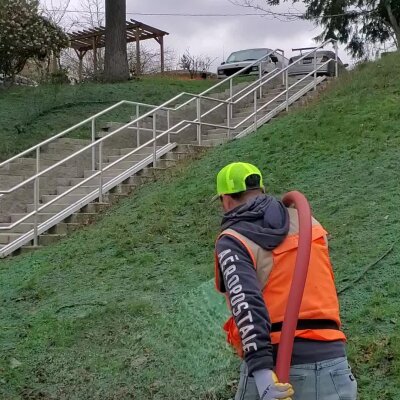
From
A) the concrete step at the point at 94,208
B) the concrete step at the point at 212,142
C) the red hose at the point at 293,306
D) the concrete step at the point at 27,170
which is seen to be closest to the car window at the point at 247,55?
the concrete step at the point at 212,142

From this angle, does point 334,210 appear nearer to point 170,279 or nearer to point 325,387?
point 170,279

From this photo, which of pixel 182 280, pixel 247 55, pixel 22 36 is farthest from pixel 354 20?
pixel 182 280

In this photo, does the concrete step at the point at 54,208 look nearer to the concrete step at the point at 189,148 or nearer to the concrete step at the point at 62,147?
the concrete step at the point at 62,147

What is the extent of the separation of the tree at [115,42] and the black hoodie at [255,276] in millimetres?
16080

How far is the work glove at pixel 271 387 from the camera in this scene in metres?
2.39

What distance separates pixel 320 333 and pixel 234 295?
1.18ft

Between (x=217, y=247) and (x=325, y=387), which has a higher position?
(x=217, y=247)

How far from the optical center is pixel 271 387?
2.40 metres

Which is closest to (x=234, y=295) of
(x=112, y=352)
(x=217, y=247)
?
(x=217, y=247)

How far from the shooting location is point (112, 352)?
5332 millimetres

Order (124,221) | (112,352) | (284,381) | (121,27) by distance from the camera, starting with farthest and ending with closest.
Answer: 1. (121,27)
2. (124,221)
3. (112,352)
4. (284,381)

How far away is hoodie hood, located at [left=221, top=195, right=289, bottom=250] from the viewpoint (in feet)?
8.60

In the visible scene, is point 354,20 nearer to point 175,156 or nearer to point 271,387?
point 175,156

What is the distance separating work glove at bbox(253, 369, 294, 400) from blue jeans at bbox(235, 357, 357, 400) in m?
0.16
